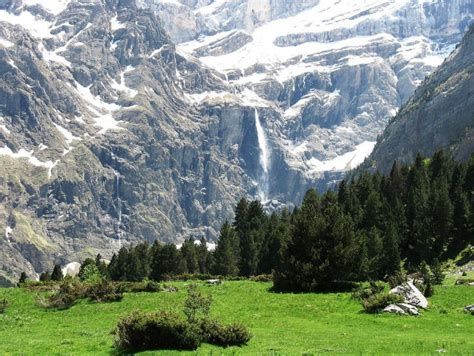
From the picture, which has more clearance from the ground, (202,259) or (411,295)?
(202,259)

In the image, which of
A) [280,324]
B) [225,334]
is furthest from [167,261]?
[225,334]

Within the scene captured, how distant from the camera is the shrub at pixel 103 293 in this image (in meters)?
45.6

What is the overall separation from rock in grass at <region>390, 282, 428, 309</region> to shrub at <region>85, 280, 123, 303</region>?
20465mm

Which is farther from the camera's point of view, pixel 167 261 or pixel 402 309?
pixel 167 261

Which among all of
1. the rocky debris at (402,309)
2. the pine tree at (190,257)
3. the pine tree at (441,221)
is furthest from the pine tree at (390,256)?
the pine tree at (190,257)

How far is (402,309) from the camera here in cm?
3844

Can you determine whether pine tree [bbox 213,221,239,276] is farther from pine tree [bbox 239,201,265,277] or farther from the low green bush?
the low green bush

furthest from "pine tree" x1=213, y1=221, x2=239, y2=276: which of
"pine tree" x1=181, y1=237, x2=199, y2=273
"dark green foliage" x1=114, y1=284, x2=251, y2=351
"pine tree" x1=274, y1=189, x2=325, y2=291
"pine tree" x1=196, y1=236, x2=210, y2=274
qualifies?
"dark green foliage" x1=114, y1=284, x2=251, y2=351

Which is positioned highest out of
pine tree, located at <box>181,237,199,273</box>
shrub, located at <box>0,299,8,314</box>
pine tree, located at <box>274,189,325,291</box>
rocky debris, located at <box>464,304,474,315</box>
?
pine tree, located at <box>181,237,199,273</box>

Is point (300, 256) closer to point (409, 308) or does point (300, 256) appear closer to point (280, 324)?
point (409, 308)

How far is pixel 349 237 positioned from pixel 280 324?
2007 centimetres

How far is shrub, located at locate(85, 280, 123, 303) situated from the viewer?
1796 inches

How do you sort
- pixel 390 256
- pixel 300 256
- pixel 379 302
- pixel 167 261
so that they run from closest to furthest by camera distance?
pixel 379 302, pixel 300 256, pixel 390 256, pixel 167 261

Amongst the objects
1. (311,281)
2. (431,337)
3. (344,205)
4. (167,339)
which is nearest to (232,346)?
(167,339)
